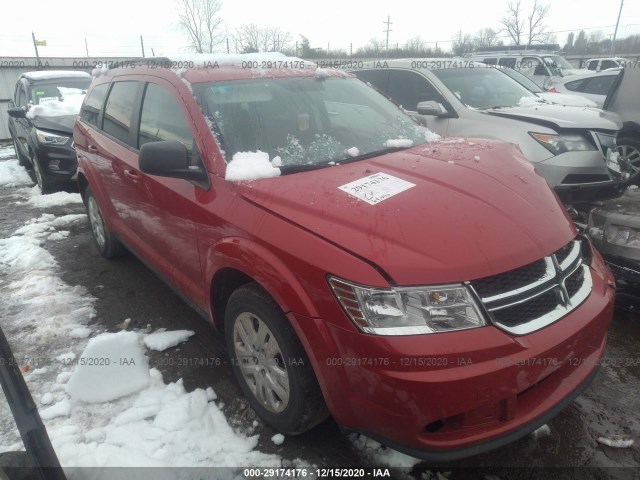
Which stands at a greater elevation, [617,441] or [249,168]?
[249,168]

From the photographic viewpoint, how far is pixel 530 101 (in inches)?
225

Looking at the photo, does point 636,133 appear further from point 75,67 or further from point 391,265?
point 75,67

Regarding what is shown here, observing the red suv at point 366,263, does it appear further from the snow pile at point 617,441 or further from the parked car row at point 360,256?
the snow pile at point 617,441

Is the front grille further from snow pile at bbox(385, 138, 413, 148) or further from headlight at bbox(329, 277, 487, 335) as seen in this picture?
snow pile at bbox(385, 138, 413, 148)

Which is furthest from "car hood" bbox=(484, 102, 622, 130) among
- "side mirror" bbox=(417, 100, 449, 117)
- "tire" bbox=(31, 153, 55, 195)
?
"tire" bbox=(31, 153, 55, 195)

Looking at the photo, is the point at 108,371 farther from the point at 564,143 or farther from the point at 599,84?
the point at 599,84

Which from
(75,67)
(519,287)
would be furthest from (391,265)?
(75,67)

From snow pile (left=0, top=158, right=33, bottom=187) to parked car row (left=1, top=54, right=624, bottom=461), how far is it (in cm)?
612

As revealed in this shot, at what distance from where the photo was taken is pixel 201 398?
260 centimetres

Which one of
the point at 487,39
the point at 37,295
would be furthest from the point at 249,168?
the point at 487,39

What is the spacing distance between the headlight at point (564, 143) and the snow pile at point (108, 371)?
4.27 meters

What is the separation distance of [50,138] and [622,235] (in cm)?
713

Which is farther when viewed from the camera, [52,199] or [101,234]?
[52,199]

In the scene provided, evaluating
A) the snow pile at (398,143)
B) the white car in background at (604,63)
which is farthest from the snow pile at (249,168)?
the white car in background at (604,63)
